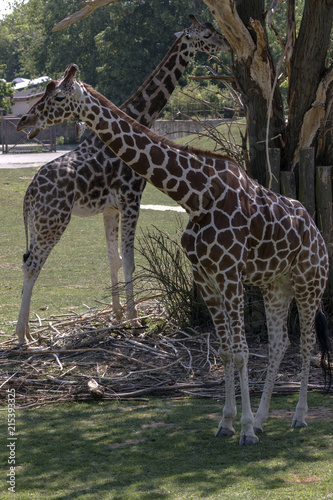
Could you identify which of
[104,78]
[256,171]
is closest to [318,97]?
[256,171]

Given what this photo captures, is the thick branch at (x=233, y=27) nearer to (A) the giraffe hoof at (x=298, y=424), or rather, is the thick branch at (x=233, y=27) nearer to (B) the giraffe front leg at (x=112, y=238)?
(B) the giraffe front leg at (x=112, y=238)

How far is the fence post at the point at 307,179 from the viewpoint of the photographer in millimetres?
7879

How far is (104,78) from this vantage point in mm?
45219

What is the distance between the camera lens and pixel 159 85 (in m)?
8.31

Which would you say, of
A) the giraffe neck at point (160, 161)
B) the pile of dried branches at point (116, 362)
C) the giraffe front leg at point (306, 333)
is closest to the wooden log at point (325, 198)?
the pile of dried branches at point (116, 362)

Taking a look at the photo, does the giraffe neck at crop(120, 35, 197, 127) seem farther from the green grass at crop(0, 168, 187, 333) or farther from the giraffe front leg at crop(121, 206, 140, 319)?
the green grass at crop(0, 168, 187, 333)

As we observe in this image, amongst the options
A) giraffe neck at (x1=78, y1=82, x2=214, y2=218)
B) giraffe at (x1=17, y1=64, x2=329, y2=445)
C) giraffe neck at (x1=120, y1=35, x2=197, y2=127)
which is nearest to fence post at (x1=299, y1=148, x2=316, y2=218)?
giraffe neck at (x1=120, y1=35, x2=197, y2=127)

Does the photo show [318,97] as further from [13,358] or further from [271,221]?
[13,358]

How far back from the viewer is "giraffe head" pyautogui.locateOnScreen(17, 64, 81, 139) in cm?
567

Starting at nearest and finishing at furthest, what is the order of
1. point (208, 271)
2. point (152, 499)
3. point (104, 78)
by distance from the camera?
point (152, 499) → point (208, 271) → point (104, 78)

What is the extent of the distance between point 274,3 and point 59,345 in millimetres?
4724

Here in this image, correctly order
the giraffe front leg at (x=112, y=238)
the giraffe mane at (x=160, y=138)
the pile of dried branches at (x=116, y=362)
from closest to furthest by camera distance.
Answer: the giraffe mane at (x=160, y=138), the pile of dried branches at (x=116, y=362), the giraffe front leg at (x=112, y=238)

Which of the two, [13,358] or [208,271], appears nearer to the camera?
[208,271]

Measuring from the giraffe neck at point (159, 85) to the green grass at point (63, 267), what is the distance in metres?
1.63
